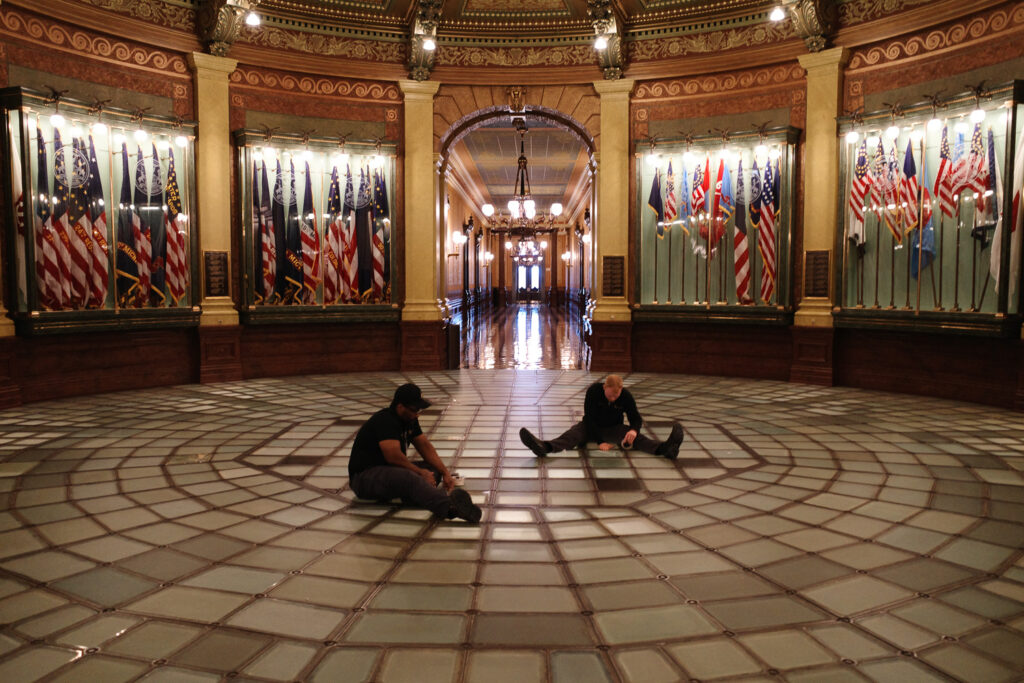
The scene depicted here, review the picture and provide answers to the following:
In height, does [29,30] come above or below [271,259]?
above

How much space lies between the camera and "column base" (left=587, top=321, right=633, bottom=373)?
1139 cm

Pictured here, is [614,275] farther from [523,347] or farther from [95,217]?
[95,217]

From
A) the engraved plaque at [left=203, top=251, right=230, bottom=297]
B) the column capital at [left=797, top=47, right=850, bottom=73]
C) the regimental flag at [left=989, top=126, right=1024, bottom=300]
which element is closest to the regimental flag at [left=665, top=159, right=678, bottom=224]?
the column capital at [left=797, top=47, right=850, bottom=73]

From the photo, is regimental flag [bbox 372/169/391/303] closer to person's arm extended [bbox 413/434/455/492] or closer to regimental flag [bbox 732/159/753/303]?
regimental flag [bbox 732/159/753/303]

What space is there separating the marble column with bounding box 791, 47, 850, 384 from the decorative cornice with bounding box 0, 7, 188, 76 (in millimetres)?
8818

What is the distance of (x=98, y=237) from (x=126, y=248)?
0.37 meters

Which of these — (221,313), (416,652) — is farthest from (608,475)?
(221,313)

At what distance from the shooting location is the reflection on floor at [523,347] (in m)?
12.3

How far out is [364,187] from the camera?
11.2 meters

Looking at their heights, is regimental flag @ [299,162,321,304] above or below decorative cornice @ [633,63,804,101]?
below

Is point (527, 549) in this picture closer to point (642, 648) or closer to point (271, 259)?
point (642, 648)

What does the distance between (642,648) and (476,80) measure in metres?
10.2

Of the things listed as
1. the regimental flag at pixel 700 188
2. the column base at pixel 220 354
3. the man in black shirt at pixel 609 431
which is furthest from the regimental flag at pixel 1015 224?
the column base at pixel 220 354

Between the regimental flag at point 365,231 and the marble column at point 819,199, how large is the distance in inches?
256
